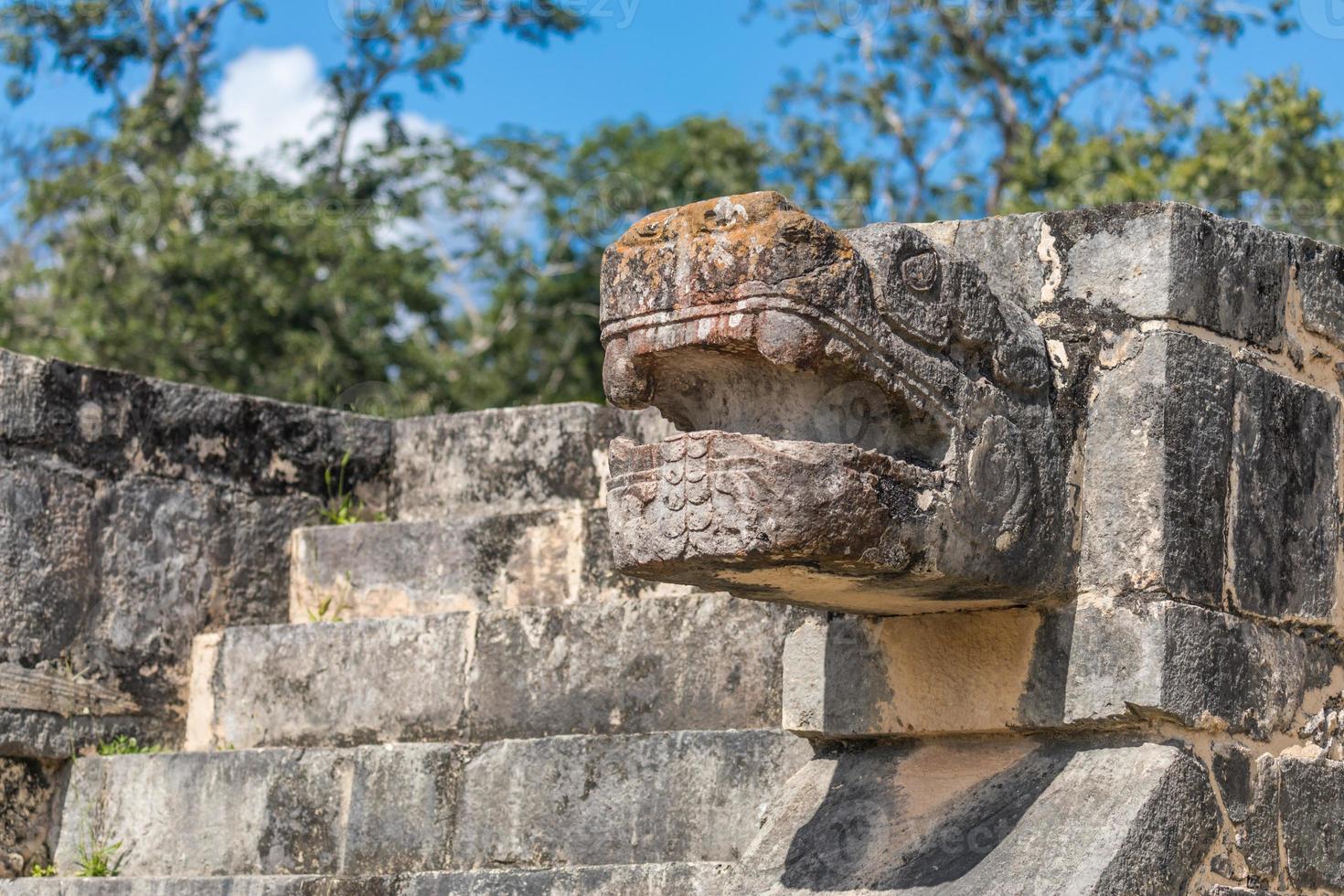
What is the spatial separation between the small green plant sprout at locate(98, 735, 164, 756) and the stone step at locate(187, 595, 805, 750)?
15cm

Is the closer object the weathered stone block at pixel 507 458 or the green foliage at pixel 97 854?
the green foliage at pixel 97 854

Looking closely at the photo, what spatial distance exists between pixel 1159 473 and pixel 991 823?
864 millimetres

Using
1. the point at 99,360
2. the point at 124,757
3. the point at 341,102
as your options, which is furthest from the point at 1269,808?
the point at 341,102

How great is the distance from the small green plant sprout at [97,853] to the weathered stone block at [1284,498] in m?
3.60

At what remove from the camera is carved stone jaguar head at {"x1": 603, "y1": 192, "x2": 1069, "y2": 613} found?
403cm

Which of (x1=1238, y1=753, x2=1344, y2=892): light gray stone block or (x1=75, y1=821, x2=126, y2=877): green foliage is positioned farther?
(x1=75, y1=821, x2=126, y2=877): green foliage

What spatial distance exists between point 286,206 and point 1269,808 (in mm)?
10017

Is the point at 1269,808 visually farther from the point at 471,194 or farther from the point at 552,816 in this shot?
the point at 471,194

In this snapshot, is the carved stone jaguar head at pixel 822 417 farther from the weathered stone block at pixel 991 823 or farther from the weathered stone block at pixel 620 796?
the weathered stone block at pixel 620 796

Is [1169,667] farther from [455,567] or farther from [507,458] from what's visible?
[507,458]

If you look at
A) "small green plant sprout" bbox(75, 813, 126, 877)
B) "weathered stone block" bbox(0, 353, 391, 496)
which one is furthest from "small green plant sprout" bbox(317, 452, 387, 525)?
"small green plant sprout" bbox(75, 813, 126, 877)

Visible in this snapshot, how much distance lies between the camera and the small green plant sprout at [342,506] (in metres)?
7.41

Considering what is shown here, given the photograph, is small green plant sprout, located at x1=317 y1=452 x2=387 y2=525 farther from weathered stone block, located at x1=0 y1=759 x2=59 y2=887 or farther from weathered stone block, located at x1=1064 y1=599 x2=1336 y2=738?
weathered stone block, located at x1=1064 y1=599 x2=1336 y2=738

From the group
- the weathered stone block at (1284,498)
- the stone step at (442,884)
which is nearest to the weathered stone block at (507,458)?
the stone step at (442,884)
